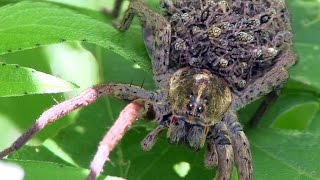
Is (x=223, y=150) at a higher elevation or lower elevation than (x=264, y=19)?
lower

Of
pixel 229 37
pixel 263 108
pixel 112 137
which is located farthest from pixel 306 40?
pixel 112 137

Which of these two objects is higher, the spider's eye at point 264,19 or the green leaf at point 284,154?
the spider's eye at point 264,19

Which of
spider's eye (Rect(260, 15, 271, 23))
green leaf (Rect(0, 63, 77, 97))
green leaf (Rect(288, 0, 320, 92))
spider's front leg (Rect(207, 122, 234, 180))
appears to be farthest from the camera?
green leaf (Rect(288, 0, 320, 92))

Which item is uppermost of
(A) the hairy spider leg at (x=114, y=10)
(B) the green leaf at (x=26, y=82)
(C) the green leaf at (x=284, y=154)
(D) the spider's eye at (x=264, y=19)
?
(D) the spider's eye at (x=264, y=19)

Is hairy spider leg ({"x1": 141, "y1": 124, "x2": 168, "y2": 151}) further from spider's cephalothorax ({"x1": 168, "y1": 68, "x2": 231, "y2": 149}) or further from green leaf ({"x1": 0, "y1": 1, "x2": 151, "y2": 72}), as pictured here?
green leaf ({"x1": 0, "y1": 1, "x2": 151, "y2": 72})

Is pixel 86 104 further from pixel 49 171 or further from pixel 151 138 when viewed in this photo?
pixel 49 171

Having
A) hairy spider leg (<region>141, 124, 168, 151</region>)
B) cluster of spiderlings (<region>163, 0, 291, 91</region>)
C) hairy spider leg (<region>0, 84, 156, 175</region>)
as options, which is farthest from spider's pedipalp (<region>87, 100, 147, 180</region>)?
cluster of spiderlings (<region>163, 0, 291, 91</region>)

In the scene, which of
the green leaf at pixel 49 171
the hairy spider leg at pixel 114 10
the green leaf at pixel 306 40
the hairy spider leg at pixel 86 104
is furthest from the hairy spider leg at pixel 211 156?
the hairy spider leg at pixel 114 10

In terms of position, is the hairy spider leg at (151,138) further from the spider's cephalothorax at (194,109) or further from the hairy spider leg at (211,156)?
the hairy spider leg at (211,156)
